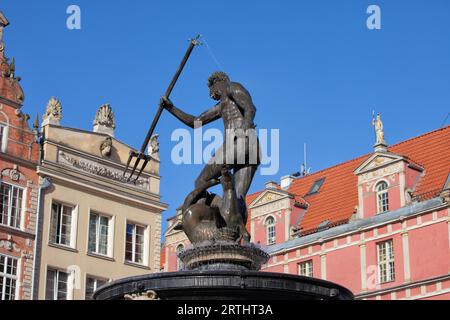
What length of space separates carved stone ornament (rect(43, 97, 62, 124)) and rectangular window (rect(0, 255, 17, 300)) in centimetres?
579

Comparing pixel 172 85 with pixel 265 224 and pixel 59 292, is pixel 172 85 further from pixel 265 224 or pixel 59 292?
pixel 265 224

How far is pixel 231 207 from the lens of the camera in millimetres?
12953

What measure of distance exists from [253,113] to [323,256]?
23830 mm

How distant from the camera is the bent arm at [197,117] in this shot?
45.6ft

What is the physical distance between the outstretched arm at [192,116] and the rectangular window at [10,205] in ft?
66.0

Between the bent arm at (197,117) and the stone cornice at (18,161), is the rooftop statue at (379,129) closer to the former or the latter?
the stone cornice at (18,161)

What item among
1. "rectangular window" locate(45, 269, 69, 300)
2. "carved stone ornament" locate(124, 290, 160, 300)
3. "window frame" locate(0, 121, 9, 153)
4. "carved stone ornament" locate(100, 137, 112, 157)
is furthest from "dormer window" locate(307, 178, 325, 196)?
"carved stone ornament" locate(124, 290, 160, 300)

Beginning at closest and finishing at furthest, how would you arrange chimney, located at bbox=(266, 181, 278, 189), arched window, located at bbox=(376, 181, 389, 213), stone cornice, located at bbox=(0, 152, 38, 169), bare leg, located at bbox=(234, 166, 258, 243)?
bare leg, located at bbox=(234, 166, 258, 243) < stone cornice, located at bbox=(0, 152, 38, 169) < arched window, located at bbox=(376, 181, 389, 213) < chimney, located at bbox=(266, 181, 278, 189)

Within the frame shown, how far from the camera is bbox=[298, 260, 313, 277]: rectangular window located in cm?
3719

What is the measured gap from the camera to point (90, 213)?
3581 centimetres

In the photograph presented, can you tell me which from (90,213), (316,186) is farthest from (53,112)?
(316,186)

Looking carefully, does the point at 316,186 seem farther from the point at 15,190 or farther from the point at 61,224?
Result: the point at 15,190

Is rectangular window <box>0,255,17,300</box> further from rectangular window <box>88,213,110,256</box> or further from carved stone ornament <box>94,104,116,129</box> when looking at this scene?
carved stone ornament <box>94,104,116,129</box>
